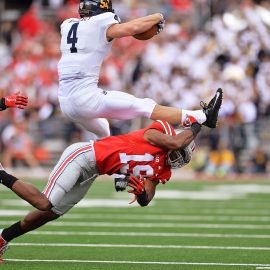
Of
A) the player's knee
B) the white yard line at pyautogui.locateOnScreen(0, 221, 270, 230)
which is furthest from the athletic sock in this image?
the white yard line at pyautogui.locateOnScreen(0, 221, 270, 230)

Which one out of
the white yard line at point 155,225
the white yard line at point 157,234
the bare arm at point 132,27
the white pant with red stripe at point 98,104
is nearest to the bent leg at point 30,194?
the white pant with red stripe at point 98,104

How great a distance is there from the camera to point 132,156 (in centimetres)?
769

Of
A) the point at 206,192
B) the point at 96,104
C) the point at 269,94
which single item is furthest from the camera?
the point at 269,94

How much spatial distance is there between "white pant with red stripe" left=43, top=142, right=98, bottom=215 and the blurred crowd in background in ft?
31.0

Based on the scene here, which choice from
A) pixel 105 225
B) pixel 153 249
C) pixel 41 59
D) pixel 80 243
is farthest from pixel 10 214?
pixel 41 59

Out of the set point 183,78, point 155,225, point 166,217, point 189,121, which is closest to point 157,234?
point 155,225

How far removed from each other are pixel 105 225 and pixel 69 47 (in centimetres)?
305

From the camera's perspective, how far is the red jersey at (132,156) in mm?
7684

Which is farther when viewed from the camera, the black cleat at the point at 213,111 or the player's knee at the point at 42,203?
the black cleat at the point at 213,111

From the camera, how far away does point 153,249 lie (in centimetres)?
861

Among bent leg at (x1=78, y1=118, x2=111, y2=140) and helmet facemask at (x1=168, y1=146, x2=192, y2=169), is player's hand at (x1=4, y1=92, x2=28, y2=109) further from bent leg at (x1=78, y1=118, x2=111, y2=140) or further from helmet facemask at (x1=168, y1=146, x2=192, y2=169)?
helmet facemask at (x1=168, y1=146, x2=192, y2=169)

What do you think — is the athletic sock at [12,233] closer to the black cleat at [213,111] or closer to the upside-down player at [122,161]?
the upside-down player at [122,161]

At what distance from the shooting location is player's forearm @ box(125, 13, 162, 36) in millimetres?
7945

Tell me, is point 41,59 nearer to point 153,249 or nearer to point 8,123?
point 8,123
